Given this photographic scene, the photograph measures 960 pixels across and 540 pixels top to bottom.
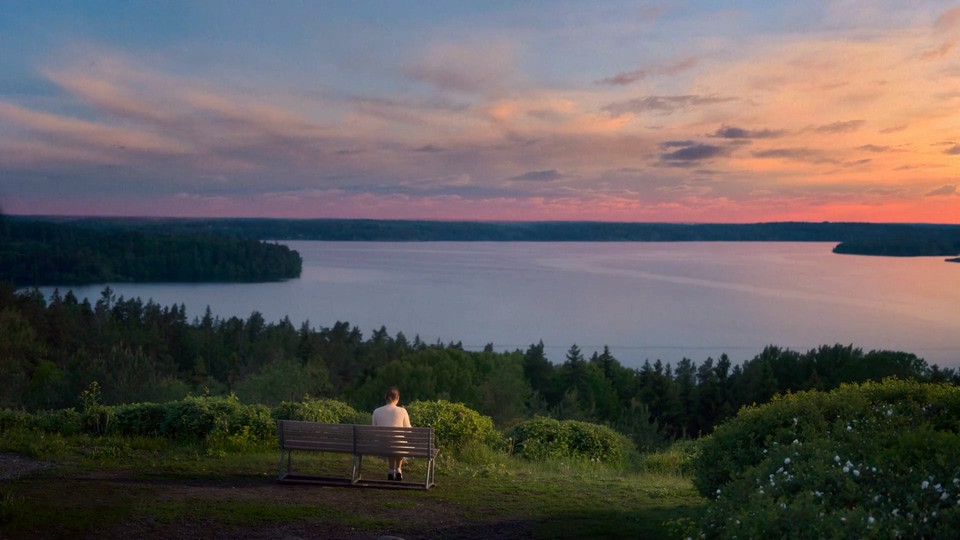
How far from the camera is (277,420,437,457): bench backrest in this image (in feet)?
26.4

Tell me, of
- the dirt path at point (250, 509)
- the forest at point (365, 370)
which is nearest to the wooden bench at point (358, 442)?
the dirt path at point (250, 509)

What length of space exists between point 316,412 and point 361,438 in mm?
3061

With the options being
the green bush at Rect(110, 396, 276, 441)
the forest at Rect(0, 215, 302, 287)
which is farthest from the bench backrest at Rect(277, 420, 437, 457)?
the forest at Rect(0, 215, 302, 287)

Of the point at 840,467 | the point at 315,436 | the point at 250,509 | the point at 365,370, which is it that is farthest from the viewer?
the point at 365,370

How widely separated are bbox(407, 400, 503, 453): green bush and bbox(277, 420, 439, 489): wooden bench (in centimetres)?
227

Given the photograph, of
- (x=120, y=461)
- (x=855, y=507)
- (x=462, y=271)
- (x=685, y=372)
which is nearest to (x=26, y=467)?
(x=120, y=461)

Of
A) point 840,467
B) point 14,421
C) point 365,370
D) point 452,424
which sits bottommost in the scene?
point 365,370

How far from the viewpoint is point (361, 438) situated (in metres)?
8.07

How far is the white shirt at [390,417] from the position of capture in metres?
8.73

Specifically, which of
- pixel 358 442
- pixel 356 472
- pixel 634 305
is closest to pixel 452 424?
pixel 356 472

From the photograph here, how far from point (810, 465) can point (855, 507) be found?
60 cm

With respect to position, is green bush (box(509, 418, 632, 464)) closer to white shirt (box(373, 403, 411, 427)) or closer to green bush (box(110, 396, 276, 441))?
white shirt (box(373, 403, 411, 427))

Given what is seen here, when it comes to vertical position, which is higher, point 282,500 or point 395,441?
point 395,441

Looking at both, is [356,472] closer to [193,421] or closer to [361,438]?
[361,438]
